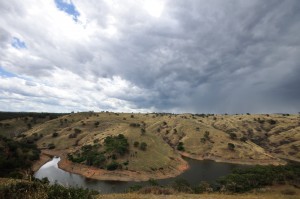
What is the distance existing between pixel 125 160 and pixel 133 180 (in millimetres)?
12403

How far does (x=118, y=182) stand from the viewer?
277 ft

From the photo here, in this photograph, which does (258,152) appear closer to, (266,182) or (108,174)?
(108,174)

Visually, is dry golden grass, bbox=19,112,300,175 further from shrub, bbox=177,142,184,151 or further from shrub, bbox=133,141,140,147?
shrub, bbox=177,142,184,151

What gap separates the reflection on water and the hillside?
3.57 metres

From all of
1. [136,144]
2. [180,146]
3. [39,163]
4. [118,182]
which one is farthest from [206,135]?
[39,163]

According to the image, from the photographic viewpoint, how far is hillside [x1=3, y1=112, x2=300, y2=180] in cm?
9569

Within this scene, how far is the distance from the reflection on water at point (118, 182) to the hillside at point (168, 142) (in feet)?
11.7

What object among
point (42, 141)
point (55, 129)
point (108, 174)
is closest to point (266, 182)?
point (108, 174)

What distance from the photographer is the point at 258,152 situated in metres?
130

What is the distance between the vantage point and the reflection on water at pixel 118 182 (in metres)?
78.6

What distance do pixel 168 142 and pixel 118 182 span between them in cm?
7577

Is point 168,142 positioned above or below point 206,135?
below

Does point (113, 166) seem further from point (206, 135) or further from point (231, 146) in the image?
point (206, 135)

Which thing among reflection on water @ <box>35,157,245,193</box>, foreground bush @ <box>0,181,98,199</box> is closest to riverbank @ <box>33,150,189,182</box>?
reflection on water @ <box>35,157,245,193</box>
